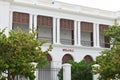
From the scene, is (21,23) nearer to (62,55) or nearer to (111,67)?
(62,55)

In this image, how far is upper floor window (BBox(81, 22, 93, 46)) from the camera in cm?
4147

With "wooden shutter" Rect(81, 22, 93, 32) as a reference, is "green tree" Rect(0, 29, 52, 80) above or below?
below

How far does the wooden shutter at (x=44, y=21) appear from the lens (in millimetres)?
37781

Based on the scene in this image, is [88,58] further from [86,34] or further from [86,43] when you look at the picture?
[86,34]

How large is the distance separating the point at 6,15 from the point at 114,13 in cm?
1713

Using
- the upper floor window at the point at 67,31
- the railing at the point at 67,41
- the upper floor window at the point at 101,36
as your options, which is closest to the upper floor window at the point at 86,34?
the upper floor window at the point at 101,36

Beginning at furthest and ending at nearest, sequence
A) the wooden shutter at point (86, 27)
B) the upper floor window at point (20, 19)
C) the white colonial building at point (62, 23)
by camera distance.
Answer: the wooden shutter at point (86, 27) → the white colonial building at point (62, 23) → the upper floor window at point (20, 19)

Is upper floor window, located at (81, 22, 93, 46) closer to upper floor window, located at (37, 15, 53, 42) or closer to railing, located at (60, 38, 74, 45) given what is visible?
railing, located at (60, 38, 74, 45)

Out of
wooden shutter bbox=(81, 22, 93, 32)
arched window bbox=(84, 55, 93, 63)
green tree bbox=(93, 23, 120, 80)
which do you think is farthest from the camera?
wooden shutter bbox=(81, 22, 93, 32)

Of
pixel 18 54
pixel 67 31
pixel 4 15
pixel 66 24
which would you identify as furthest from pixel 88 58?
pixel 18 54

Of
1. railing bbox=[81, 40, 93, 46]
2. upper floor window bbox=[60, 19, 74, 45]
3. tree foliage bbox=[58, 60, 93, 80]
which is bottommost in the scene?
tree foliage bbox=[58, 60, 93, 80]

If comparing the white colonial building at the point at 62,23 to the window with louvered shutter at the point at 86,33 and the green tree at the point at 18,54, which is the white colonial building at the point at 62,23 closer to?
the window with louvered shutter at the point at 86,33

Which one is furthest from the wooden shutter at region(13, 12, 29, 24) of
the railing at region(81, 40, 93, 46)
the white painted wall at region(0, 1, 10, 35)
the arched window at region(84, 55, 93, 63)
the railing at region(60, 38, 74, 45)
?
the arched window at region(84, 55, 93, 63)

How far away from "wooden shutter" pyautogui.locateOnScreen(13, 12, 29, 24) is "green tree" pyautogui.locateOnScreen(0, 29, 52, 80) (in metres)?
18.0
